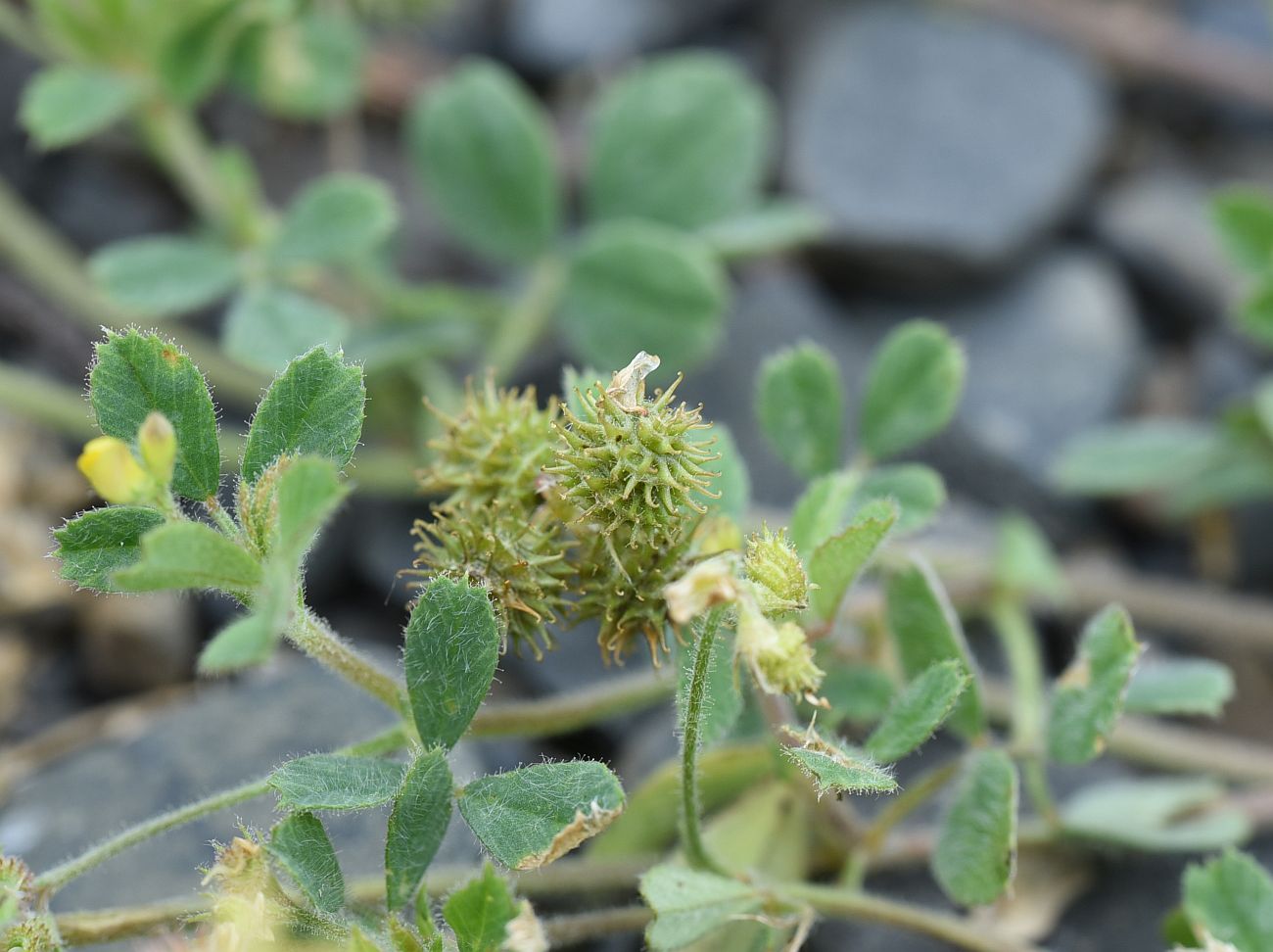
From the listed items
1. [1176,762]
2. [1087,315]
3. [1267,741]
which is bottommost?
[1267,741]

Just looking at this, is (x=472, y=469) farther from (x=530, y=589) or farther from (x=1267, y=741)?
(x=1267, y=741)

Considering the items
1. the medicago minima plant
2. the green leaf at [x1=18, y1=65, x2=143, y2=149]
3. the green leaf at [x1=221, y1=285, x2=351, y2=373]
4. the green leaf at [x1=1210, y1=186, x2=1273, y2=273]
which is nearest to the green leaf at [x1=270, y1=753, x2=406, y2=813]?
the medicago minima plant

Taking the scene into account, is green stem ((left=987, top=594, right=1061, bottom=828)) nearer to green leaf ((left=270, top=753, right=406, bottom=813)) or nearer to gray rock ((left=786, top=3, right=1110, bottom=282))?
green leaf ((left=270, top=753, right=406, bottom=813))

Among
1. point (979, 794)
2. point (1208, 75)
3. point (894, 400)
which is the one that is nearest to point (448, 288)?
point (894, 400)

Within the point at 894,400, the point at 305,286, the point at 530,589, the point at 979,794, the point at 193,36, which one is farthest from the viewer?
the point at 305,286

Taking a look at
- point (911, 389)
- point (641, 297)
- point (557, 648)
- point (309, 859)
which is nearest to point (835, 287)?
point (641, 297)

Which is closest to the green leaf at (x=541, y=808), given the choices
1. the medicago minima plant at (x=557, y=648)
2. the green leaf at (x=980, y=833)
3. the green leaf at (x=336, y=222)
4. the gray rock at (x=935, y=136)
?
the medicago minima plant at (x=557, y=648)

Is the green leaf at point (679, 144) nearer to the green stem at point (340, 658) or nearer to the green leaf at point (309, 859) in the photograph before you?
the green stem at point (340, 658)
